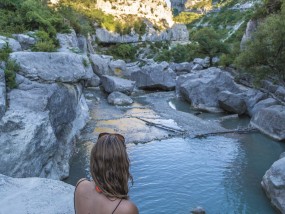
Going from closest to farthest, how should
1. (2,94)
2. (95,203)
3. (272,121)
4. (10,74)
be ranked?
(95,203) → (2,94) → (10,74) → (272,121)

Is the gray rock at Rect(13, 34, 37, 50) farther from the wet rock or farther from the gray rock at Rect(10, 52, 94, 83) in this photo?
the wet rock

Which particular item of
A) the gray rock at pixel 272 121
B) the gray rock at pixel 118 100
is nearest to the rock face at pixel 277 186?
the gray rock at pixel 272 121

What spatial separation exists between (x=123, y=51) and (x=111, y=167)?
94.7m

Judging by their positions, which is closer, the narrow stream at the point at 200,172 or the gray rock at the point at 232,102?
the narrow stream at the point at 200,172

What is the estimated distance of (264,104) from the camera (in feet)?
96.0

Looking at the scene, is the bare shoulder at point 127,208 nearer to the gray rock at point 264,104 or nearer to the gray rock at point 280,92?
the gray rock at point 264,104

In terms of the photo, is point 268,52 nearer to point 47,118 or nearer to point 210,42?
point 47,118

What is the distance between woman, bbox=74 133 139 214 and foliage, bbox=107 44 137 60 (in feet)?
305

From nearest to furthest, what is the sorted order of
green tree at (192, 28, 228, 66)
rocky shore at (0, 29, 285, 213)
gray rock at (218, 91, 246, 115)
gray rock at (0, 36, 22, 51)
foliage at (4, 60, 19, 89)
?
rocky shore at (0, 29, 285, 213)
foliage at (4, 60, 19, 89)
gray rock at (0, 36, 22, 51)
gray rock at (218, 91, 246, 115)
green tree at (192, 28, 228, 66)

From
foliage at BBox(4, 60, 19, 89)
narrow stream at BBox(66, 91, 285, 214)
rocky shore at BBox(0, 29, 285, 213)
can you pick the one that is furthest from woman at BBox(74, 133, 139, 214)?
foliage at BBox(4, 60, 19, 89)

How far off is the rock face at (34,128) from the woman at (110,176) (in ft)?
28.9

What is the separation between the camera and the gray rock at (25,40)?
60.1ft

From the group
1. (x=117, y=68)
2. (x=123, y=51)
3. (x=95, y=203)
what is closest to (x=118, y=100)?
(x=117, y=68)

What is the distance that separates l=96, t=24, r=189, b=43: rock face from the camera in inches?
3923
